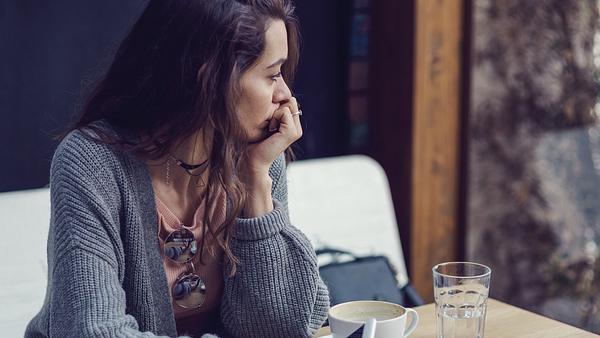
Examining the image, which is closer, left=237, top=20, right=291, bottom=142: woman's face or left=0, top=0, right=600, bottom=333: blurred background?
left=237, top=20, right=291, bottom=142: woman's face

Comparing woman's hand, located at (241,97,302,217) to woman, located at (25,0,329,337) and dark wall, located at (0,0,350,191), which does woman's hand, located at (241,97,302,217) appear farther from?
dark wall, located at (0,0,350,191)

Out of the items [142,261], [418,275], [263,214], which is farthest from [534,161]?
[142,261]

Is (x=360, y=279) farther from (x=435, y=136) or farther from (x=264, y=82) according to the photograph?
(x=435, y=136)

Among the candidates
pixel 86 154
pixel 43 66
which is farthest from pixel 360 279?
pixel 43 66

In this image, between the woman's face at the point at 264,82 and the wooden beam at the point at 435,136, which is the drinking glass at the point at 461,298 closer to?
the woman's face at the point at 264,82

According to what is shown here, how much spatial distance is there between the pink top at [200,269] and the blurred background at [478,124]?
3.42 ft

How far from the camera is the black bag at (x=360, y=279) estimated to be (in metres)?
2.03

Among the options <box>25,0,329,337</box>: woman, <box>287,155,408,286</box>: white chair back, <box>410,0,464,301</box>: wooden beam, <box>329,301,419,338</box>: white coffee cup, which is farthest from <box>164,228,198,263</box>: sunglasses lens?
<box>410,0,464,301</box>: wooden beam

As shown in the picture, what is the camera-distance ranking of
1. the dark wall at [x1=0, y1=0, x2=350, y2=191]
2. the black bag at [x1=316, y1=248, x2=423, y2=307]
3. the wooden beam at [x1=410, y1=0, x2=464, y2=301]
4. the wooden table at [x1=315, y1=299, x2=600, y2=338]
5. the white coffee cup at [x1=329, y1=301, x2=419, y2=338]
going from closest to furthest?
1. the white coffee cup at [x1=329, y1=301, x2=419, y2=338]
2. the wooden table at [x1=315, y1=299, x2=600, y2=338]
3. the black bag at [x1=316, y1=248, x2=423, y2=307]
4. the dark wall at [x1=0, y1=0, x2=350, y2=191]
5. the wooden beam at [x1=410, y1=0, x2=464, y2=301]

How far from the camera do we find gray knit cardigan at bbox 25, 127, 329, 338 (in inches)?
51.3

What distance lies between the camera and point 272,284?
4.95 ft

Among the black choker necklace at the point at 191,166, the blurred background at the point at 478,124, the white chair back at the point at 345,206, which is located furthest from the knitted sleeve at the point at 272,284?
the blurred background at the point at 478,124

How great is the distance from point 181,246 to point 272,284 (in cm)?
18

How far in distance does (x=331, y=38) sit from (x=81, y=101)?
4.20ft
